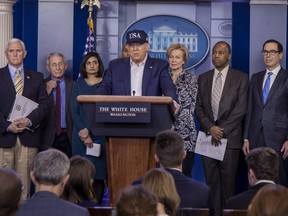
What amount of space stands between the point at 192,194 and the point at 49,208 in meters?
0.99

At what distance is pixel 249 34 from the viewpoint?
27.0 ft

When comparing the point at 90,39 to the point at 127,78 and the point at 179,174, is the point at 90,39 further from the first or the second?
the point at 179,174

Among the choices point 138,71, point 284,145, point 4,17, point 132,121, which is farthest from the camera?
point 4,17

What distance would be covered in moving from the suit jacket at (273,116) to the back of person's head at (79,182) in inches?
125

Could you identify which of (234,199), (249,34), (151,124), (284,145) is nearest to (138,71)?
(151,124)

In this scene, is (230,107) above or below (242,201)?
above

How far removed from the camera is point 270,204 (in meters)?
3.33

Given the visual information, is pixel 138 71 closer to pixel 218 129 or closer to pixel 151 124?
pixel 151 124

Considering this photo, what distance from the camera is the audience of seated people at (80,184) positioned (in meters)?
4.57

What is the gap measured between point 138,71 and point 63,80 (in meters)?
2.06

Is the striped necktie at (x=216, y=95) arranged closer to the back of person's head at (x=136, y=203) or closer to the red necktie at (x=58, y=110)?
the red necktie at (x=58, y=110)

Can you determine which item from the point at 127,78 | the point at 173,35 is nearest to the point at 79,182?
the point at 127,78

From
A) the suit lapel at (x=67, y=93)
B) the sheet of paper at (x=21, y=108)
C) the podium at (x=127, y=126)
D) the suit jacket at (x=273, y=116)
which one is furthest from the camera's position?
the suit lapel at (x=67, y=93)

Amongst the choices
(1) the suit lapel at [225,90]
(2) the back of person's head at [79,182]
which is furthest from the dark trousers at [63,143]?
(2) the back of person's head at [79,182]
